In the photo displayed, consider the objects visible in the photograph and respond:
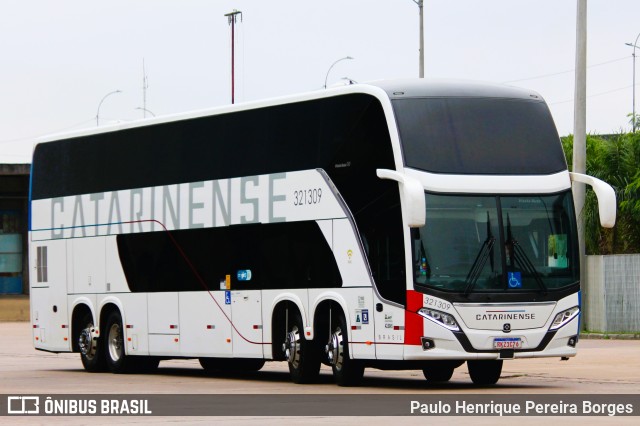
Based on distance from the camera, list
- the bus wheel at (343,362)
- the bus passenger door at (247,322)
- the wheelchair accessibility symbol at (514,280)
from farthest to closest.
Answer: the bus passenger door at (247,322) → the bus wheel at (343,362) → the wheelchair accessibility symbol at (514,280)

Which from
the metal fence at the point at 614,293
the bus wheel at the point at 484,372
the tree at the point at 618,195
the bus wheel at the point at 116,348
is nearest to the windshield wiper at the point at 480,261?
the bus wheel at the point at 484,372

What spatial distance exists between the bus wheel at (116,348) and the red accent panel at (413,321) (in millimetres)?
8344

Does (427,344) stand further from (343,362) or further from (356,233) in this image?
(356,233)

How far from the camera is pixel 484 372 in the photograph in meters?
22.5

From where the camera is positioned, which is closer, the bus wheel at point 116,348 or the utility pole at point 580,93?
the bus wheel at point 116,348

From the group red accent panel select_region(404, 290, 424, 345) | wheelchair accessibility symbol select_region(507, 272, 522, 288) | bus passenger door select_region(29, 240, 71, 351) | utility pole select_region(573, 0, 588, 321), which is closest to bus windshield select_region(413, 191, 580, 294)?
wheelchair accessibility symbol select_region(507, 272, 522, 288)

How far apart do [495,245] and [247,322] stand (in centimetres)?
492

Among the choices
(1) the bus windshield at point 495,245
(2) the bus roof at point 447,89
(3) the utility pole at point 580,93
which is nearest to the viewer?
(1) the bus windshield at point 495,245

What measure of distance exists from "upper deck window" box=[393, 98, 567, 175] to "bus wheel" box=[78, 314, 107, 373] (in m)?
9.61

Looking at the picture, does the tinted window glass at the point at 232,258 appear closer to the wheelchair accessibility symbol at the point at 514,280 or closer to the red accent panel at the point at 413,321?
the red accent panel at the point at 413,321

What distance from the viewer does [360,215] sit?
70.4 ft

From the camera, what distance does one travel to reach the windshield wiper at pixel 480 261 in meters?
20.5

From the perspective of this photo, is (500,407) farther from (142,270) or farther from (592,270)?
(592,270)

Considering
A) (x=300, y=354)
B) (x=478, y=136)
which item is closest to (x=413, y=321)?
(x=478, y=136)
